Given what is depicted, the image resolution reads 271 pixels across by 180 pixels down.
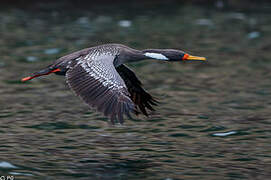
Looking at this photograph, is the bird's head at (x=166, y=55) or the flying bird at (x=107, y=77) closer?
the flying bird at (x=107, y=77)

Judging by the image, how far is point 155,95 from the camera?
10.9 m

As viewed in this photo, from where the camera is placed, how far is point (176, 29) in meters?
17.7

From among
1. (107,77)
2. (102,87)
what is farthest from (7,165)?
(107,77)

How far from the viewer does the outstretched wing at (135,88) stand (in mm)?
8406

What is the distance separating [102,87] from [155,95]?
410cm

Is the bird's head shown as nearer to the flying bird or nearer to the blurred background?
the flying bird

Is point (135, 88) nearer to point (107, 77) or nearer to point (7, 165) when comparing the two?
point (107, 77)

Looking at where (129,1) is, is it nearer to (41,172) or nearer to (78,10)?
(78,10)

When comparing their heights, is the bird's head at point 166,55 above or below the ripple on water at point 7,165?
above

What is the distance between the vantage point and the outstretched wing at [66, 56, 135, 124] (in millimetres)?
6586

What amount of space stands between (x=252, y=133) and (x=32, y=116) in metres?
3.48

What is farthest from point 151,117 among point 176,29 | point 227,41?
point 176,29

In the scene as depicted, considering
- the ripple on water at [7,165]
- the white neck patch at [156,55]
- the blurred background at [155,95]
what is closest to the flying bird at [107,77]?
the white neck patch at [156,55]

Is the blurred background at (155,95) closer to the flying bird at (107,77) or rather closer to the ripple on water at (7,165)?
the ripple on water at (7,165)
